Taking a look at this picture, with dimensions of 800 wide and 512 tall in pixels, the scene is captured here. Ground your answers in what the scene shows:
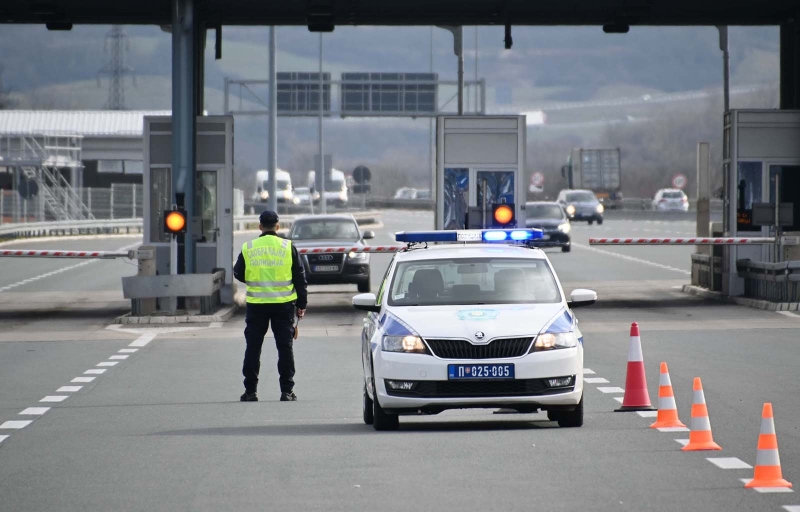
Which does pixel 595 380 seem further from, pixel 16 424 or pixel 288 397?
pixel 16 424

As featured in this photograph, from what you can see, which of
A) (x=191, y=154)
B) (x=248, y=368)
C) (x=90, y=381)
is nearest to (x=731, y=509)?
(x=248, y=368)

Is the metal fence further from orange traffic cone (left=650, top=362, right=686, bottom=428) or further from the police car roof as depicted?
orange traffic cone (left=650, top=362, right=686, bottom=428)

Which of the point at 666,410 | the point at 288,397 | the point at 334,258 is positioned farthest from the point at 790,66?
the point at 666,410

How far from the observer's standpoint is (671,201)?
298ft

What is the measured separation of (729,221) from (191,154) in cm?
1008

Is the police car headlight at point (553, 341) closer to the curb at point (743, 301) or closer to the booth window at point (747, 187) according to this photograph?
the curb at point (743, 301)

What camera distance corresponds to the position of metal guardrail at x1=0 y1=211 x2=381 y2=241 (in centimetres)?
5916

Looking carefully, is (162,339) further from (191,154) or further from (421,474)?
(421,474)

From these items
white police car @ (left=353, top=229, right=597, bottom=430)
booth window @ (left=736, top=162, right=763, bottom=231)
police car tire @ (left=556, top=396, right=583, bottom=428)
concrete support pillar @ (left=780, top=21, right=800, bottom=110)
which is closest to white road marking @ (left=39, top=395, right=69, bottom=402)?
Result: white police car @ (left=353, top=229, right=597, bottom=430)

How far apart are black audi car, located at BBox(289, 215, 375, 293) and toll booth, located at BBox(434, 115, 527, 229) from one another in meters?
1.76

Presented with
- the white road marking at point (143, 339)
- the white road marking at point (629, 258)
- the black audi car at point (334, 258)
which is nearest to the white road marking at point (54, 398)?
the white road marking at point (143, 339)

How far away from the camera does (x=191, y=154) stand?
26703 mm

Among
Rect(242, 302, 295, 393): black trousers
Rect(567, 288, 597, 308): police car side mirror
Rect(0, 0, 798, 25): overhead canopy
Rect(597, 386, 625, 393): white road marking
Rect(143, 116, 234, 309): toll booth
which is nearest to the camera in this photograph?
Rect(567, 288, 597, 308): police car side mirror

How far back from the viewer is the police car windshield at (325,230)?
31.2 m
